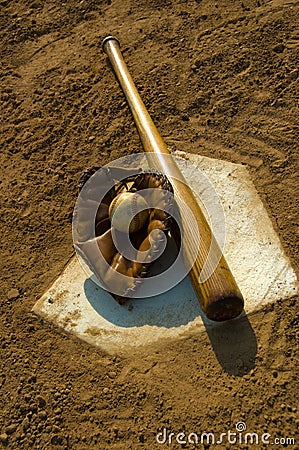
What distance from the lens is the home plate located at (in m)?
3.08

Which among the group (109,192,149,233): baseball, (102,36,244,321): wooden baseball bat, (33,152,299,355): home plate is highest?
(109,192,149,233): baseball

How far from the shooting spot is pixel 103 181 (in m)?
3.54

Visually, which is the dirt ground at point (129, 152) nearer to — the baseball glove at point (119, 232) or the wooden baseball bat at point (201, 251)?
the wooden baseball bat at point (201, 251)

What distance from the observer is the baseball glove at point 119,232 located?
10.2 ft

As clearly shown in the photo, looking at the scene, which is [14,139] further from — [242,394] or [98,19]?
[242,394]

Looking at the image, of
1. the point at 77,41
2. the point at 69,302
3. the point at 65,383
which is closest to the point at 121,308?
the point at 69,302

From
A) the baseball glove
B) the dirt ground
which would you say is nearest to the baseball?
the baseball glove

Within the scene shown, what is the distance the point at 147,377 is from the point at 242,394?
588 mm

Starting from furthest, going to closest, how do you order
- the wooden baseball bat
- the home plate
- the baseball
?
1. the baseball
2. the home plate
3. the wooden baseball bat

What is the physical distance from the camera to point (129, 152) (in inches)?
164

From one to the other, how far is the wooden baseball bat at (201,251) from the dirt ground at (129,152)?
275 mm

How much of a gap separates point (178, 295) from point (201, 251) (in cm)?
40

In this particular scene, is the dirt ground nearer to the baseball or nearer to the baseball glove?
the baseball glove

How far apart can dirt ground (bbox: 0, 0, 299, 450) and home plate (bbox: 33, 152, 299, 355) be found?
0.26 ft
